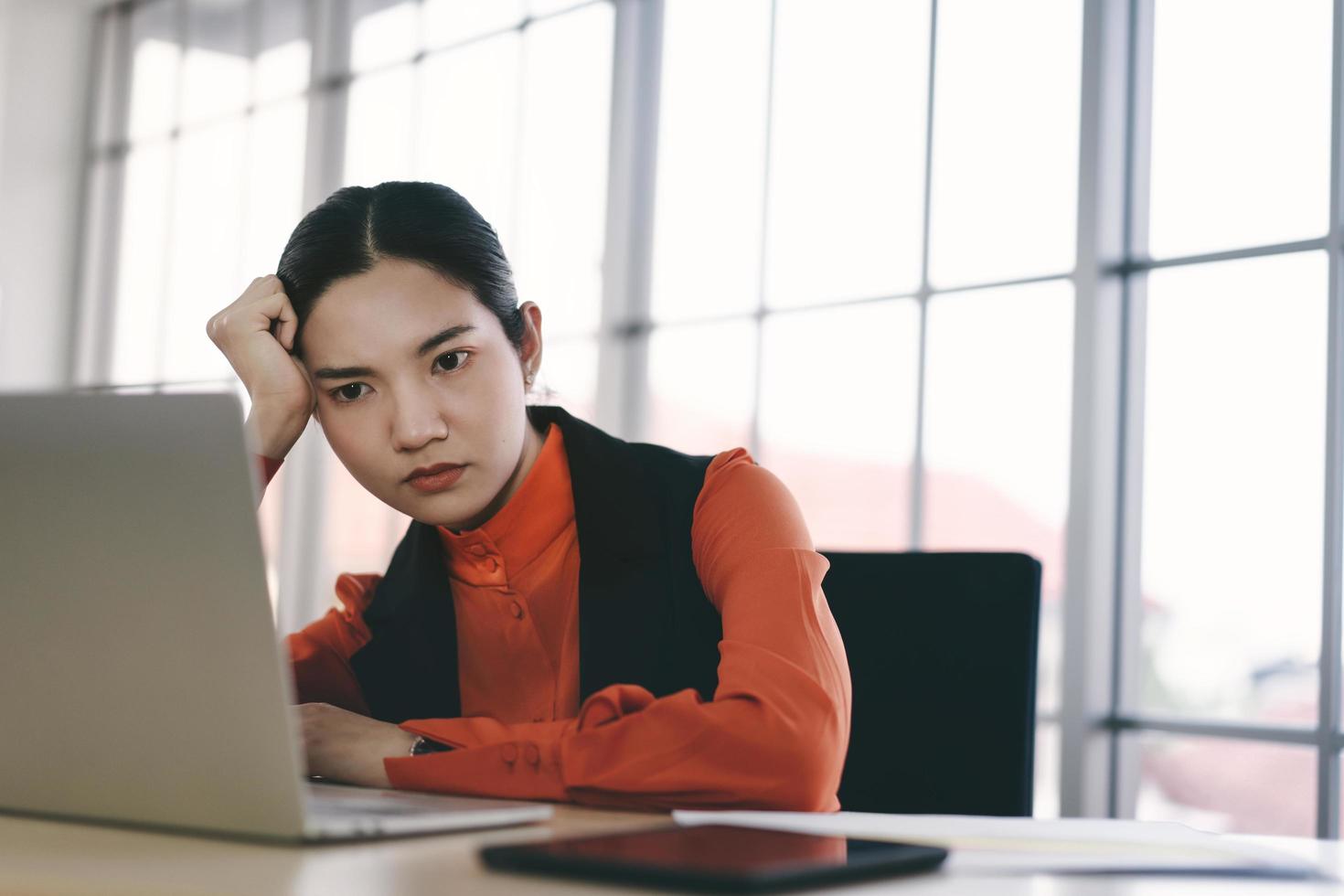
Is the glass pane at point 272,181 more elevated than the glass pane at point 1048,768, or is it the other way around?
the glass pane at point 272,181

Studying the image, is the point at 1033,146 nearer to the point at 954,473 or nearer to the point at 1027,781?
the point at 954,473

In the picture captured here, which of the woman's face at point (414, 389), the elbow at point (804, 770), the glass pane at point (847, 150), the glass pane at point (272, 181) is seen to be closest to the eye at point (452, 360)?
the woman's face at point (414, 389)

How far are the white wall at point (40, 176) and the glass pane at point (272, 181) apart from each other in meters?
1.08

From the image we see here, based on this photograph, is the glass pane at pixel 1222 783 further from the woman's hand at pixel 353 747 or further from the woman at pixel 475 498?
the woman's hand at pixel 353 747

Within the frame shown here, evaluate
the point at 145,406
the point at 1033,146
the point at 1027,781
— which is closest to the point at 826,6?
the point at 1033,146

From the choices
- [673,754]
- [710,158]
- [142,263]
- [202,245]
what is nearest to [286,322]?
[673,754]

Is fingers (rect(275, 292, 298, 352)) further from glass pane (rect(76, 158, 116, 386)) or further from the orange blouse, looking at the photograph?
glass pane (rect(76, 158, 116, 386))

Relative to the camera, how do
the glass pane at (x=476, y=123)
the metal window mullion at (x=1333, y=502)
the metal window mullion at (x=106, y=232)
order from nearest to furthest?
the metal window mullion at (x=1333, y=502) → the glass pane at (x=476, y=123) → the metal window mullion at (x=106, y=232)

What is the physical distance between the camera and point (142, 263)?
17.7ft

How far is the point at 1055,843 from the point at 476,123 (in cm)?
375

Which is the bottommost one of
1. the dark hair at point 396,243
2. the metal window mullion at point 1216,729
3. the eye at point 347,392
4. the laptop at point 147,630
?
the metal window mullion at point 1216,729

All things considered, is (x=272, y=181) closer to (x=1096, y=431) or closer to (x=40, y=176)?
(x=40, y=176)

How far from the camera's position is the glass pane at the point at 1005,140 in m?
2.89

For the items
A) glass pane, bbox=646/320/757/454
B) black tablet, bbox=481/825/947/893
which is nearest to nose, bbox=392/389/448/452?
black tablet, bbox=481/825/947/893
